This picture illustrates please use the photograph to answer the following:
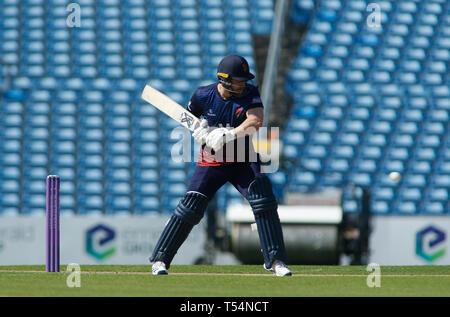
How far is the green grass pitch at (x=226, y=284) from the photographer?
17.1 feet

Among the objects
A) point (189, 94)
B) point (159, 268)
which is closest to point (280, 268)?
point (159, 268)

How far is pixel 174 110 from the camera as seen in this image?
269 inches

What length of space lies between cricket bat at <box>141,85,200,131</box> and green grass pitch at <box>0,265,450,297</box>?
3.85 ft

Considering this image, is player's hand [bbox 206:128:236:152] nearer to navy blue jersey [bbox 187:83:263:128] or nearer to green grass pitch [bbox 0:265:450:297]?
navy blue jersey [bbox 187:83:263:128]

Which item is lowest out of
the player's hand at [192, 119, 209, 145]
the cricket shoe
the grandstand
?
the cricket shoe

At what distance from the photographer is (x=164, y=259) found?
6.75m

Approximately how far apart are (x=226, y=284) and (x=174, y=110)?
153 centimetres

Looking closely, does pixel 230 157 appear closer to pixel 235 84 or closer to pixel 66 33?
pixel 235 84

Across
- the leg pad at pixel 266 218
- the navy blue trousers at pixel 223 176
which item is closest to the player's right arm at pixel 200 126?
the navy blue trousers at pixel 223 176

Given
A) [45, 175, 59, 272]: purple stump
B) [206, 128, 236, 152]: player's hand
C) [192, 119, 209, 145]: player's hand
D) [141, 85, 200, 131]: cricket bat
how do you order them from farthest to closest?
[45, 175, 59, 272]: purple stump < [141, 85, 200, 131]: cricket bat < [192, 119, 209, 145]: player's hand < [206, 128, 236, 152]: player's hand

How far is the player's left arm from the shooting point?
6.50 metres

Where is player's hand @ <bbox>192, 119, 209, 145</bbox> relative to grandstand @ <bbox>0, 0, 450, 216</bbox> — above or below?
below

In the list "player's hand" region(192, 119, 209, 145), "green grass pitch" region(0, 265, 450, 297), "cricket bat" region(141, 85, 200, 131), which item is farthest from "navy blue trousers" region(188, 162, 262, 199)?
"green grass pitch" region(0, 265, 450, 297)
